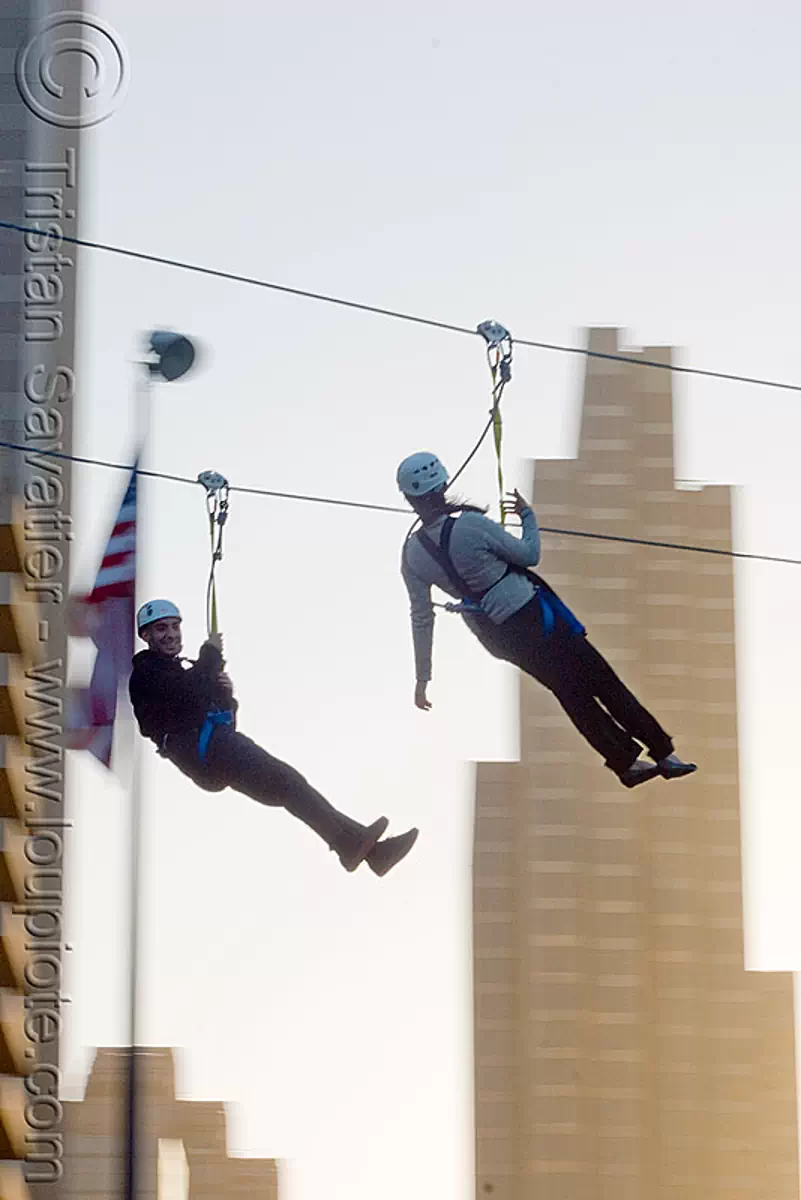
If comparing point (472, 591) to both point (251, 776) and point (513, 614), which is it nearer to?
point (513, 614)

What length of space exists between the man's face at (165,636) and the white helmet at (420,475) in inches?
Answer: 104

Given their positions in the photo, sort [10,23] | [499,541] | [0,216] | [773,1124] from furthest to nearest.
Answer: [773,1124], [10,23], [0,216], [499,541]

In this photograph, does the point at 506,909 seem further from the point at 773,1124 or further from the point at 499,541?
the point at 499,541

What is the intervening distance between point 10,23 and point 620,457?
405ft

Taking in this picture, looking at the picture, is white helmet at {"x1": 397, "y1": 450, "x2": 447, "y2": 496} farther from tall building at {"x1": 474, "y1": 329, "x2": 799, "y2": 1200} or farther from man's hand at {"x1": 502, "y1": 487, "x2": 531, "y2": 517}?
tall building at {"x1": 474, "y1": 329, "x2": 799, "y2": 1200}

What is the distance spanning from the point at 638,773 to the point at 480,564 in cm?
175

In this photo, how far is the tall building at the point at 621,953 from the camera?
465 feet

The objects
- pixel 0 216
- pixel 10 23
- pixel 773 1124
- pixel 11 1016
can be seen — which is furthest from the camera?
pixel 773 1124

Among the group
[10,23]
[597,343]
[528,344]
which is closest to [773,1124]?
[597,343]

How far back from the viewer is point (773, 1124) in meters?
147

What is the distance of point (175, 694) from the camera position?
19.0 m

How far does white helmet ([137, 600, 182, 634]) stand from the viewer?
19.3 metres

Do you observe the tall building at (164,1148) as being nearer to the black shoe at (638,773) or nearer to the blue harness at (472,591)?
the black shoe at (638,773)

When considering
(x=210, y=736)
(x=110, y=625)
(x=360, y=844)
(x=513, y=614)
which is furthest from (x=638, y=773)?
(x=110, y=625)
